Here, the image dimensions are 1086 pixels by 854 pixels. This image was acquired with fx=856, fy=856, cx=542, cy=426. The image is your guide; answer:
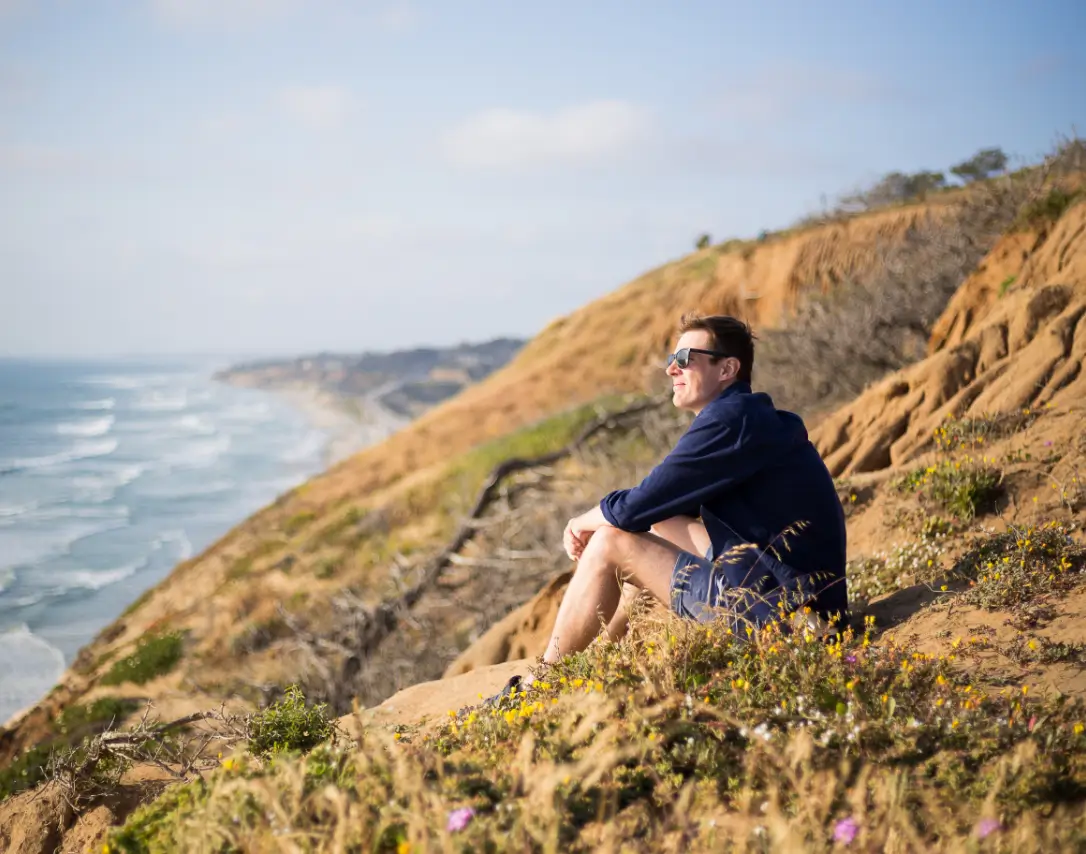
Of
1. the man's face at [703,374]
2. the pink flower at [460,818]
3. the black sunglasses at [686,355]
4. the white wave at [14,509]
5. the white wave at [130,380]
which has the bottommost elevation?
the white wave at [14,509]

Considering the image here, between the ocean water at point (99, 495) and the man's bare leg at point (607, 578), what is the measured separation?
44.8 feet

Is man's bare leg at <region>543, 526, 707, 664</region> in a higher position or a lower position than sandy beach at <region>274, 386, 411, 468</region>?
higher

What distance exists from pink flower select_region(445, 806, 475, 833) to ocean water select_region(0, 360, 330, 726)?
1456cm

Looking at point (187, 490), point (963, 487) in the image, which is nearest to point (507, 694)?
point (963, 487)

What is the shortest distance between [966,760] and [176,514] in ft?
96.7

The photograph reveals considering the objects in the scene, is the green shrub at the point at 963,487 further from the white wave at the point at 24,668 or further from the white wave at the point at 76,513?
the white wave at the point at 76,513

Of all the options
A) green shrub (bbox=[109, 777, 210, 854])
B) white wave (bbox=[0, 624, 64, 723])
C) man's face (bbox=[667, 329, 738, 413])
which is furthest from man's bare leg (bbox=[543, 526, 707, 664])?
white wave (bbox=[0, 624, 64, 723])

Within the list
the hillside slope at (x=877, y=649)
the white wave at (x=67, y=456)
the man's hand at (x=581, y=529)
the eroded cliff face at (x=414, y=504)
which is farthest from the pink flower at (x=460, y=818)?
the white wave at (x=67, y=456)

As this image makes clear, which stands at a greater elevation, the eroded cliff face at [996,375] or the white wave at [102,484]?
the eroded cliff face at [996,375]

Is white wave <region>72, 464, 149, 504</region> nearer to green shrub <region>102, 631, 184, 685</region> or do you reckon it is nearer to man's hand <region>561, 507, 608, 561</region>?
green shrub <region>102, 631, 184, 685</region>

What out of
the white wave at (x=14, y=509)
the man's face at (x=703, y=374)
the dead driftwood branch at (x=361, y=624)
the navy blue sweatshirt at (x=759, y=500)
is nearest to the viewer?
the navy blue sweatshirt at (x=759, y=500)

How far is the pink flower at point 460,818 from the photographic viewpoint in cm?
241

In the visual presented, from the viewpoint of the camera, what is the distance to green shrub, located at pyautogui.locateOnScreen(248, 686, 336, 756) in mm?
3627

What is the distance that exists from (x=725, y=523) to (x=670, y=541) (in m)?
0.43
